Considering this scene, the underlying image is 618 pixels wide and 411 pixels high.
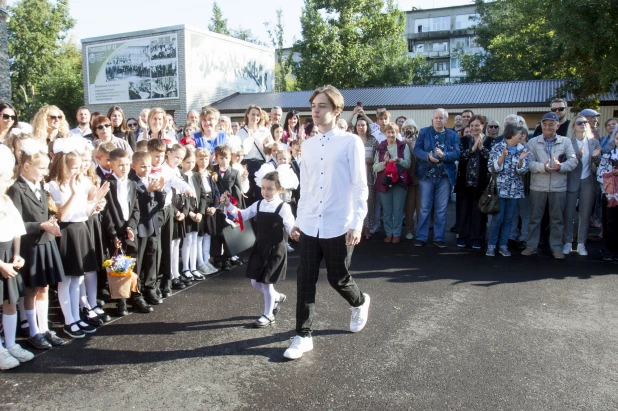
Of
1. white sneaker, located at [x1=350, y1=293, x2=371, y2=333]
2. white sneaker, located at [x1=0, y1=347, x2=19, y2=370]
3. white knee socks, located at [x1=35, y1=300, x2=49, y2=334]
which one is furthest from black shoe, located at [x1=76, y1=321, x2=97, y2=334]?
white sneaker, located at [x1=350, y1=293, x2=371, y2=333]

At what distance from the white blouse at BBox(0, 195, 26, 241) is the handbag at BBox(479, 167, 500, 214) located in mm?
6156

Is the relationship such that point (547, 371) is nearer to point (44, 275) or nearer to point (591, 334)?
point (591, 334)

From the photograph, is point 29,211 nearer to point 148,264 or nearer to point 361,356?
point 148,264

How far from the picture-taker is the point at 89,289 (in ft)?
15.6

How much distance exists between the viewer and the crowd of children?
4012 mm

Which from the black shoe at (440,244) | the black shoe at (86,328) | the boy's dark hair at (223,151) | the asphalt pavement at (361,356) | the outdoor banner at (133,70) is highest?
the outdoor banner at (133,70)

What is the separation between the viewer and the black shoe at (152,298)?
5191 mm

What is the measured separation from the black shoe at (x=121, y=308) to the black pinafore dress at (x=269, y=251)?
1.37 m

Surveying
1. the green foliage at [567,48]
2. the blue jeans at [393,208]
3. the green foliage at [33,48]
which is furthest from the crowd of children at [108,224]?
the green foliage at [33,48]

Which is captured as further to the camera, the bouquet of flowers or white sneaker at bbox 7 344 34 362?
the bouquet of flowers

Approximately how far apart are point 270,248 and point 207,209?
178 centimetres

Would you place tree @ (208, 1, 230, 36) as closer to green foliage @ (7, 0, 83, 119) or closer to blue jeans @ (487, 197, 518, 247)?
green foliage @ (7, 0, 83, 119)

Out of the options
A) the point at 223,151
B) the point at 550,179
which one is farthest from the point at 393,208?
the point at 223,151

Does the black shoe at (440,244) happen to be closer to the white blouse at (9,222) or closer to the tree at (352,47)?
the white blouse at (9,222)
